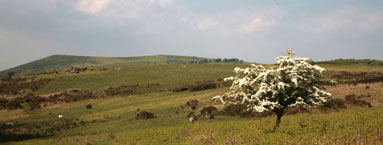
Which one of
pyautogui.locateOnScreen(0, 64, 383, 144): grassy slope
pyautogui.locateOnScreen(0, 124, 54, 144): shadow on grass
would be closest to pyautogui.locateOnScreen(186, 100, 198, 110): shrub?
pyautogui.locateOnScreen(0, 64, 383, 144): grassy slope

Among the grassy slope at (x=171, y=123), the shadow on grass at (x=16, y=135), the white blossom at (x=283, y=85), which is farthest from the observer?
the shadow on grass at (x=16, y=135)

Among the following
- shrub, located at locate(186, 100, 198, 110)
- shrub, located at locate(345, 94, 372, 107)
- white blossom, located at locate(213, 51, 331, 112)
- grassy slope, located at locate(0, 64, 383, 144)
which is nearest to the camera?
grassy slope, located at locate(0, 64, 383, 144)

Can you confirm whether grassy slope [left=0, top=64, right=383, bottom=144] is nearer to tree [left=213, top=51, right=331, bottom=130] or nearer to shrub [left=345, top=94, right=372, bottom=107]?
tree [left=213, top=51, right=331, bottom=130]

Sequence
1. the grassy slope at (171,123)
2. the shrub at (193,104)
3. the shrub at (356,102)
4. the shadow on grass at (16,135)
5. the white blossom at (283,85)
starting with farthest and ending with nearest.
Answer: the shrub at (193,104)
the shrub at (356,102)
the shadow on grass at (16,135)
the white blossom at (283,85)
the grassy slope at (171,123)

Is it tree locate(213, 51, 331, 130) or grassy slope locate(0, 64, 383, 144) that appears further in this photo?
tree locate(213, 51, 331, 130)

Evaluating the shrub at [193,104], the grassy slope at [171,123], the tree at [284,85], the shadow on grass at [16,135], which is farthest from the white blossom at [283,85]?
the shrub at [193,104]

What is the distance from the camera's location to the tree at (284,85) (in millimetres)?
12766

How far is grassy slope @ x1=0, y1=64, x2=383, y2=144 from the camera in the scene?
12.4m

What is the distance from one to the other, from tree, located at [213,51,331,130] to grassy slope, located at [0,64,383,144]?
5.19 ft

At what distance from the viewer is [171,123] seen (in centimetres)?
3412

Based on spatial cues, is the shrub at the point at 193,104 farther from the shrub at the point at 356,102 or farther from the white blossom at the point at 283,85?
the white blossom at the point at 283,85

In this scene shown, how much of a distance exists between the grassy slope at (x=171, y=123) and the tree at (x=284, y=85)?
1.58 m

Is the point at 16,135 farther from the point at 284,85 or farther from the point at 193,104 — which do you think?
the point at 284,85

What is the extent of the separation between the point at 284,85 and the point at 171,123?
23.6m
